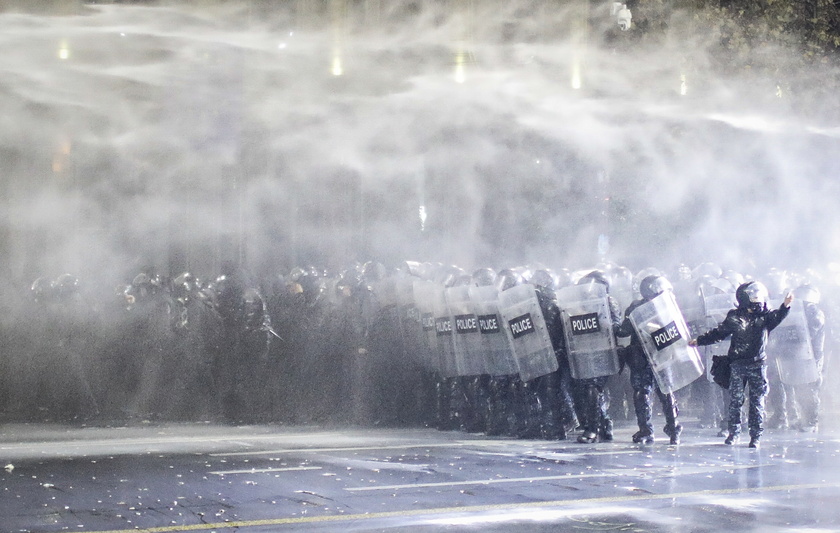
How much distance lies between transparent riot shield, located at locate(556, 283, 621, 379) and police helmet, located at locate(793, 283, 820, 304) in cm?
301

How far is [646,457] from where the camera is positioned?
9742 mm

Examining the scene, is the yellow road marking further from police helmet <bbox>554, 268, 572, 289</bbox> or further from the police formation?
police helmet <bbox>554, 268, 572, 289</bbox>

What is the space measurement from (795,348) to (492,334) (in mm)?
3424

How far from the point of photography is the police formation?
10766 mm

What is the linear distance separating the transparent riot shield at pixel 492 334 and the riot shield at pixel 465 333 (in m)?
0.07

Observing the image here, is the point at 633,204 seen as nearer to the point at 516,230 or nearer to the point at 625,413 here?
the point at 516,230

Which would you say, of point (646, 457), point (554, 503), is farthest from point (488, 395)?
point (554, 503)

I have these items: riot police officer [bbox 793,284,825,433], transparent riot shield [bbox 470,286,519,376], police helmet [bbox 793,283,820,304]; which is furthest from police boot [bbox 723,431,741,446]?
police helmet [bbox 793,283,820,304]

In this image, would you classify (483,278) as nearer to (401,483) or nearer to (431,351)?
(431,351)

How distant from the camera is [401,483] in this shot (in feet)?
26.3

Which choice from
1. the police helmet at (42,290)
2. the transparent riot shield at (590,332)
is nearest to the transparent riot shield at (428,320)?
the transparent riot shield at (590,332)

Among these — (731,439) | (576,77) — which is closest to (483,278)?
(731,439)

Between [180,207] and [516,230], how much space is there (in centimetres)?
627

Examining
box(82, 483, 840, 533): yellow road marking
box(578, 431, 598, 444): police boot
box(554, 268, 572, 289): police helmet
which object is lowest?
box(82, 483, 840, 533): yellow road marking
